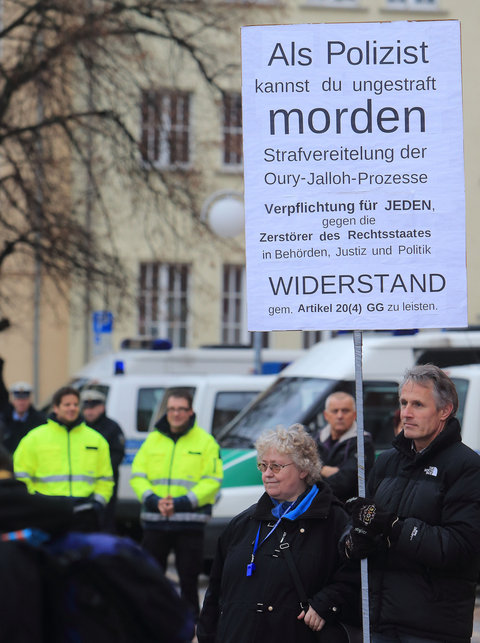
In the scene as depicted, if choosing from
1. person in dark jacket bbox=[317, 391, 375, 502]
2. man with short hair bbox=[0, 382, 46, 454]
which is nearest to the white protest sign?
person in dark jacket bbox=[317, 391, 375, 502]

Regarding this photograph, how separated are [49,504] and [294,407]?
9.29 metres

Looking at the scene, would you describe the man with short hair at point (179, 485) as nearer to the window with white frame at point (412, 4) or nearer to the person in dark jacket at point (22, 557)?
the person in dark jacket at point (22, 557)

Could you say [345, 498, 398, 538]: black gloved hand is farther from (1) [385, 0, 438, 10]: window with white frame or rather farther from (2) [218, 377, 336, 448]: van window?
(1) [385, 0, 438, 10]: window with white frame

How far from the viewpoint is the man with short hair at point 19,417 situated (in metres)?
12.9

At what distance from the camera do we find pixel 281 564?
5.00 m

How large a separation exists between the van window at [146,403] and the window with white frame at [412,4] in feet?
58.7

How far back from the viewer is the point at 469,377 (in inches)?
455

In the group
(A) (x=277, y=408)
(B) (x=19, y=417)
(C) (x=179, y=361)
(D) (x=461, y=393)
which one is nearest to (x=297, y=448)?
(D) (x=461, y=393)

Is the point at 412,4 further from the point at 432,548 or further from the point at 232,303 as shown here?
the point at 432,548

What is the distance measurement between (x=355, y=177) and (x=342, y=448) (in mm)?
3107

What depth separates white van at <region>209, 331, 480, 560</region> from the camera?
39.0 feet

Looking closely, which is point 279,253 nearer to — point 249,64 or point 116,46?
point 249,64

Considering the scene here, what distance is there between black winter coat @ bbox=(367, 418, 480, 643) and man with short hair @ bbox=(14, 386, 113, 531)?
4.34 meters

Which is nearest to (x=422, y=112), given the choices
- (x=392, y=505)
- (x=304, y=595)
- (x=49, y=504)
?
(x=392, y=505)
